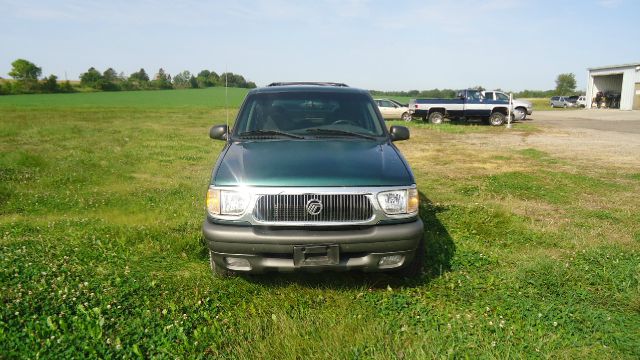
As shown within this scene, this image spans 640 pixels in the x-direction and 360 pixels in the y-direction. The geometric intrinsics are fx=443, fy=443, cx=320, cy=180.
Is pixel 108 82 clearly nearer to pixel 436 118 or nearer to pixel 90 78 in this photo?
pixel 90 78

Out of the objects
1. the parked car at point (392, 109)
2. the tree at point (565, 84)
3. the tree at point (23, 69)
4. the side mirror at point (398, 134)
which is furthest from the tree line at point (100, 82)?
the tree at point (565, 84)

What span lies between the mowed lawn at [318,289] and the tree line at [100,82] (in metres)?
46.6

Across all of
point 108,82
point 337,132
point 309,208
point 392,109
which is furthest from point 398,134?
point 108,82

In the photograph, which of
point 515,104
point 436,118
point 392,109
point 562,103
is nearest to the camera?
point 436,118

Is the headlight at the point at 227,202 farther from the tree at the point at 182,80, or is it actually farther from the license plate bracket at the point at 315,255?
the tree at the point at 182,80

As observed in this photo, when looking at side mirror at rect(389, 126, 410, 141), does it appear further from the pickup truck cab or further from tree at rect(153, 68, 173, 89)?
tree at rect(153, 68, 173, 89)

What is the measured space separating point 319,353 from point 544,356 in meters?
1.42

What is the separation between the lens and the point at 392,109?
2805 cm

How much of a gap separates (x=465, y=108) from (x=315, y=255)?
22.4 m

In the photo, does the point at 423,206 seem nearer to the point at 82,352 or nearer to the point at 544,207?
the point at 544,207

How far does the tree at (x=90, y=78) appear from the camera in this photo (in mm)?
74812

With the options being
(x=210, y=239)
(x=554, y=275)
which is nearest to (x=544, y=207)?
(x=554, y=275)

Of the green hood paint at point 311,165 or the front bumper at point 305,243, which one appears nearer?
the front bumper at point 305,243

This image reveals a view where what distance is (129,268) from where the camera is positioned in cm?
412
